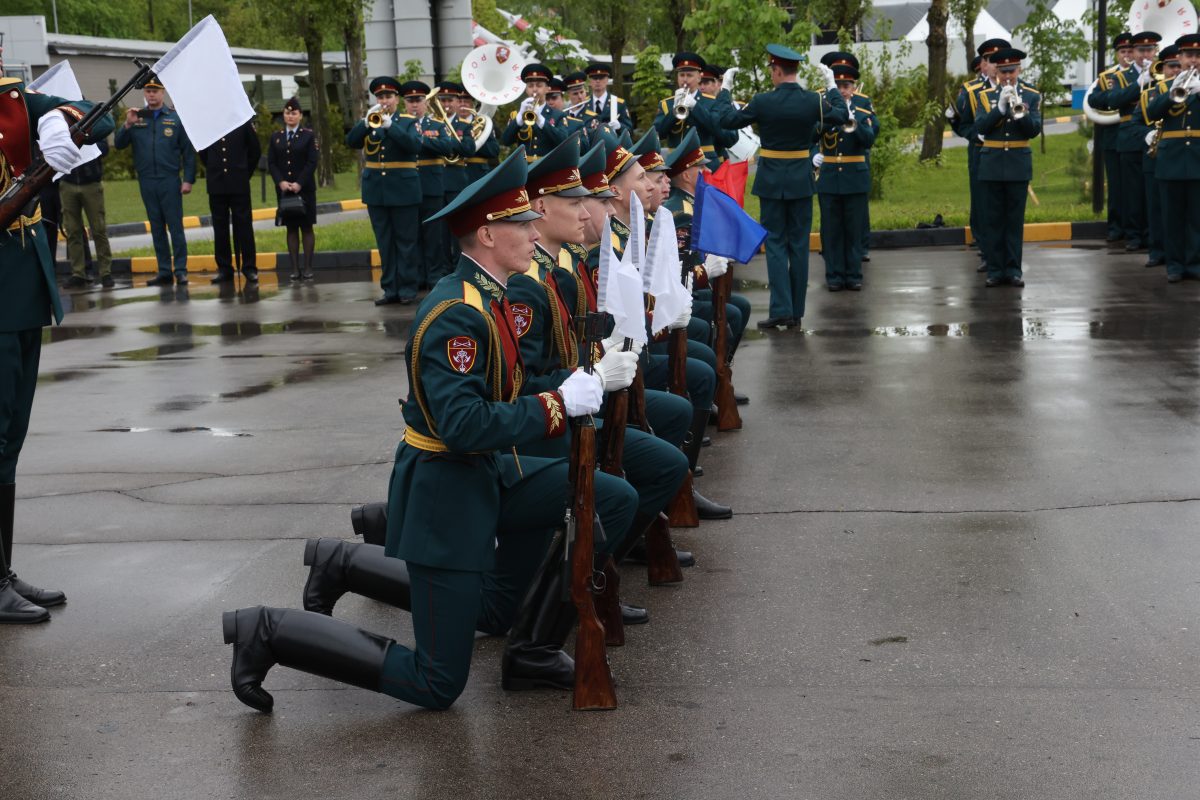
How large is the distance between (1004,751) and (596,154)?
9.91ft

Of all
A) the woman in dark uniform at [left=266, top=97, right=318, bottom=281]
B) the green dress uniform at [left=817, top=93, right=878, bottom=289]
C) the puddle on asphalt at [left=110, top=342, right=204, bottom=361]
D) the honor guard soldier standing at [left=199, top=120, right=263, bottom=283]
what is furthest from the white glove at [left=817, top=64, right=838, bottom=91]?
the honor guard soldier standing at [left=199, top=120, right=263, bottom=283]

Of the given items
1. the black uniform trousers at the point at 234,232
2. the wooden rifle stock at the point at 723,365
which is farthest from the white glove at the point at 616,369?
the black uniform trousers at the point at 234,232

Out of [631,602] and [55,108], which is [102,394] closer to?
[55,108]

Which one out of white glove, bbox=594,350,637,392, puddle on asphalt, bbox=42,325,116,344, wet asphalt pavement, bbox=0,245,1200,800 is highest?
white glove, bbox=594,350,637,392

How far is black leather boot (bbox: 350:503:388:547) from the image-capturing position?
593 centimetres

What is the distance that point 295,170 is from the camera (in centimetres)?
1666

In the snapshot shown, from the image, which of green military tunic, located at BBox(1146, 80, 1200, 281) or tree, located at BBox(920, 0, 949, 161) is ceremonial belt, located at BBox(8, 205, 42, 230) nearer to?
green military tunic, located at BBox(1146, 80, 1200, 281)

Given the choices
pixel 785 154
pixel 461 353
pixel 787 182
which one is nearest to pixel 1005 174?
pixel 785 154

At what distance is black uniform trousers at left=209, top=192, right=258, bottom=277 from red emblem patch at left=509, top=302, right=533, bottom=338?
1243 cm

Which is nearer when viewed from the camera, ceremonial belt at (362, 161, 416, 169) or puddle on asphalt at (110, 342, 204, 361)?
puddle on asphalt at (110, 342, 204, 361)

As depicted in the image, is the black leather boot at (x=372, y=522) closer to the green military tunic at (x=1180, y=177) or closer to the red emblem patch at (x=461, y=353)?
the red emblem patch at (x=461, y=353)

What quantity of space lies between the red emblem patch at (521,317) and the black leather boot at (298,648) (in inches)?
47.1

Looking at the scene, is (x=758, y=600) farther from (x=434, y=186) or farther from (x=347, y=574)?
(x=434, y=186)

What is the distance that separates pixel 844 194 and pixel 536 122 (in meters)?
3.65
